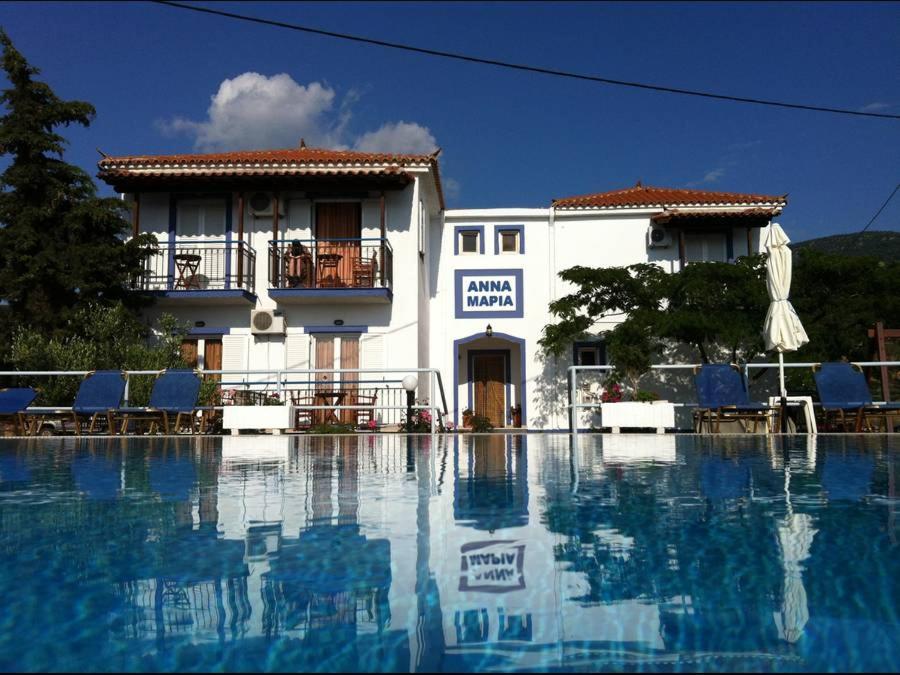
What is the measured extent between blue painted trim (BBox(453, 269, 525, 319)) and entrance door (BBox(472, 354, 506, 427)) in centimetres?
147

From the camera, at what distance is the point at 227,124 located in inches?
874

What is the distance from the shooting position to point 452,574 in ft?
7.96

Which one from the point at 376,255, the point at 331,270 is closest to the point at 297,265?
the point at 331,270

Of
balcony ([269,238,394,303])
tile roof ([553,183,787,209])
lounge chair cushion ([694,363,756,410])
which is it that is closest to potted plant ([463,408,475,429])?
balcony ([269,238,394,303])

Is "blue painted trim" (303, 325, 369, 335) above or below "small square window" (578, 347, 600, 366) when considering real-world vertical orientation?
above

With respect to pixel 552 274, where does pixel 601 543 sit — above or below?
below

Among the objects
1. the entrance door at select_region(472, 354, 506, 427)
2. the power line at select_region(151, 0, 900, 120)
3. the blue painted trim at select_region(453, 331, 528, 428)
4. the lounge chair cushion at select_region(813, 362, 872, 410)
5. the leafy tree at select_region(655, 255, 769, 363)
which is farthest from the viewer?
the entrance door at select_region(472, 354, 506, 427)

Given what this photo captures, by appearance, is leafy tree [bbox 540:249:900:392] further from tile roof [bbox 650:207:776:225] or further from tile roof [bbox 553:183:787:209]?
tile roof [bbox 553:183:787:209]

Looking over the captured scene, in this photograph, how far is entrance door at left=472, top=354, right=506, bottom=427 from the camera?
20.7m

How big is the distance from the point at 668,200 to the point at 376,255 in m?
8.33

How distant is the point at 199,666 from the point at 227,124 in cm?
2272

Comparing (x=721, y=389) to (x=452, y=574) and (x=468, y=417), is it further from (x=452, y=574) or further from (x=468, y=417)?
(x=452, y=574)

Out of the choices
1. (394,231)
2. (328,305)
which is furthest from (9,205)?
(394,231)

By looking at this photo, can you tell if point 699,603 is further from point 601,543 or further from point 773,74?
point 773,74
